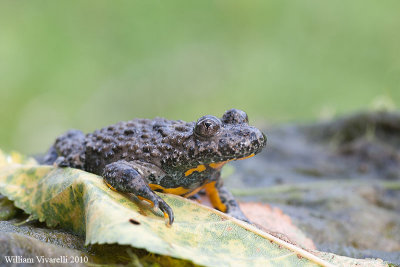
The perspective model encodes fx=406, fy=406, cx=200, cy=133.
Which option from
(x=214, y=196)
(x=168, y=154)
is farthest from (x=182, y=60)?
(x=168, y=154)

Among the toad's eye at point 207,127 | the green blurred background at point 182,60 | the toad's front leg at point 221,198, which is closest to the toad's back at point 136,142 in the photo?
the toad's eye at point 207,127

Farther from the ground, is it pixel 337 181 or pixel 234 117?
pixel 337 181

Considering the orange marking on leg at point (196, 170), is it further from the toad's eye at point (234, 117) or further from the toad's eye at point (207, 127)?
the toad's eye at point (234, 117)

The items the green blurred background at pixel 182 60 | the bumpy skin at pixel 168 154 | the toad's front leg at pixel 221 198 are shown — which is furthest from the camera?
the green blurred background at pixel 182 60

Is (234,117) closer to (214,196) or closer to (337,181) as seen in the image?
(214,196)

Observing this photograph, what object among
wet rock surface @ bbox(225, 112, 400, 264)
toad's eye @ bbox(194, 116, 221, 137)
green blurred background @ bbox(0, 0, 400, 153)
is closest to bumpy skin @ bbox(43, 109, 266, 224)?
toad's eye @ bbox(194, 116, 221, 137)
